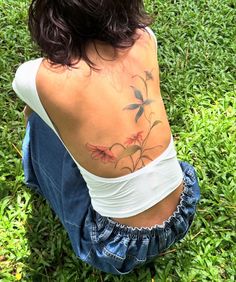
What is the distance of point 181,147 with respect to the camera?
253 centimetres

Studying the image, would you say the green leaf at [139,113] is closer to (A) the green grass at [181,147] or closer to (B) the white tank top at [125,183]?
(B) the white tank top at [125,183]

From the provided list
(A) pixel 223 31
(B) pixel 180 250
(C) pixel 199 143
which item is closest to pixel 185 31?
(A) pixel 223 31

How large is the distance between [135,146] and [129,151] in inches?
1.0

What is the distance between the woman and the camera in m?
1.52

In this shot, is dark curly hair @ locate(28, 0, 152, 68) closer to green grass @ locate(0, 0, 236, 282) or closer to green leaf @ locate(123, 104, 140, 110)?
green leaf @ locate(123, 104, 140, 110)

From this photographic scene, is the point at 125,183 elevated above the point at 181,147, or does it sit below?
above

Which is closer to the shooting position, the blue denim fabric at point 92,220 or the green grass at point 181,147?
the blue denim fabric at point 92,220

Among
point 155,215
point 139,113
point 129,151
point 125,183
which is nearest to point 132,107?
point 139,113

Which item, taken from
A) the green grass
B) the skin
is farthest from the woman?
the green grass

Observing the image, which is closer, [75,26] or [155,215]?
[75,26]

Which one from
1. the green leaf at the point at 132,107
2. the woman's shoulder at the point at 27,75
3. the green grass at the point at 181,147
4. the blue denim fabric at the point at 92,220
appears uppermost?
the woman's shoulder at the point at 27,75

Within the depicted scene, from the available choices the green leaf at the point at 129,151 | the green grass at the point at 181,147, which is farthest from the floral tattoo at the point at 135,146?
the green grass at the point at 181,147

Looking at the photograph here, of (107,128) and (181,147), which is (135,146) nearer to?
(107,128)

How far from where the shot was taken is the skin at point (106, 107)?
1.51 m
